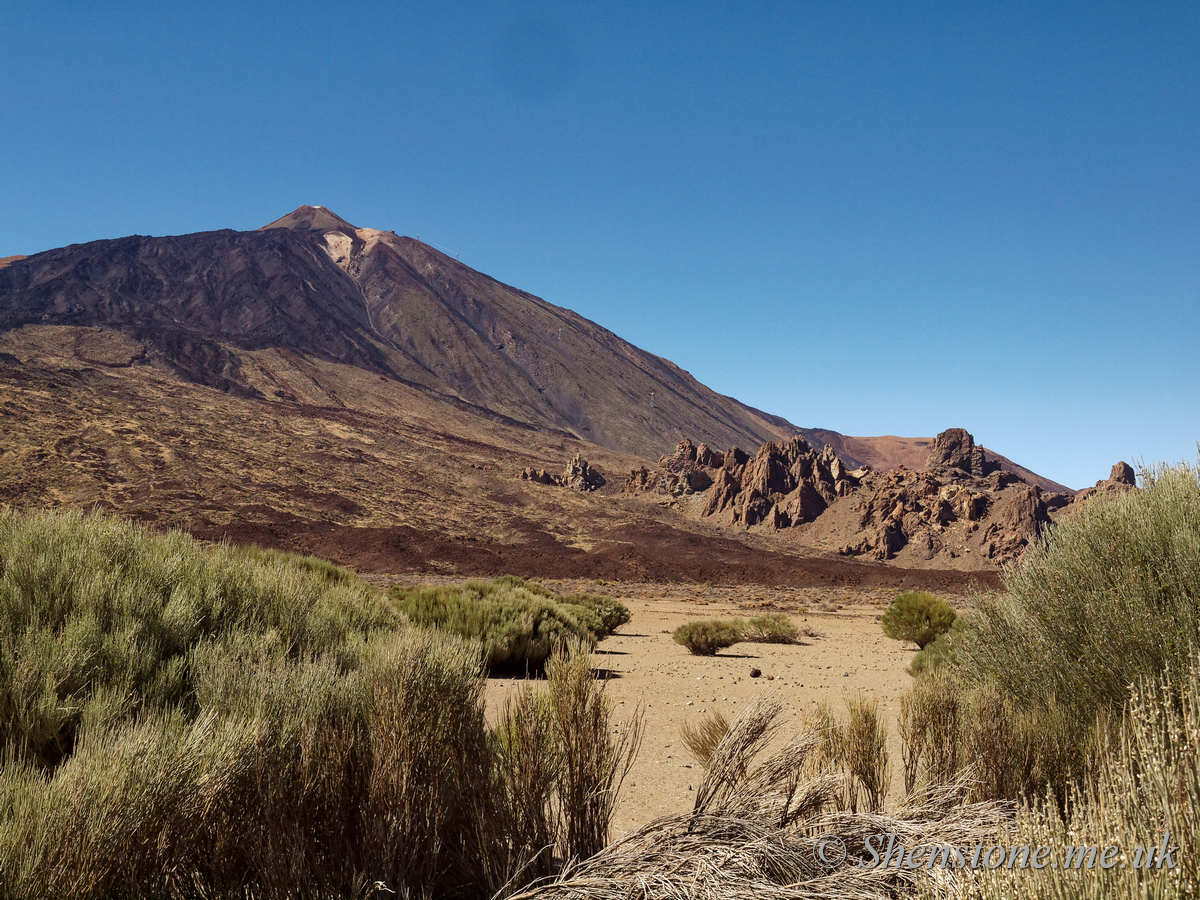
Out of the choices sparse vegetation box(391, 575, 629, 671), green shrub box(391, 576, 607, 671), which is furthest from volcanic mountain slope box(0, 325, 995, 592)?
green shrub box(391, 576, 607, 671)

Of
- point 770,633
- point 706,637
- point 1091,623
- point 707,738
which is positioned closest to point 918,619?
point 770,633

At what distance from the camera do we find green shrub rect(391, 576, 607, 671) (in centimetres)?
1298

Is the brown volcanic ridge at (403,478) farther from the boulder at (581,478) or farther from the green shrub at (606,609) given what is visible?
the green shrub at (606,609)

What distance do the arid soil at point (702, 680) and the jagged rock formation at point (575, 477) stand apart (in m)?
44.3

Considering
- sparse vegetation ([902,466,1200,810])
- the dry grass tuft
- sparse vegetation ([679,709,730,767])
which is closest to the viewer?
the dry grass tuft

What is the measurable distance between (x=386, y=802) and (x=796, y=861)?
6.39ft

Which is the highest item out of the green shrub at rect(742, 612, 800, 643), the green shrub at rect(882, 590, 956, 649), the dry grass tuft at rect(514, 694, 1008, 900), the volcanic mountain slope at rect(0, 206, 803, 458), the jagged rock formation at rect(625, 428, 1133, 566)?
the volcanic mountain slope at rect(0, 206, 803, 458)

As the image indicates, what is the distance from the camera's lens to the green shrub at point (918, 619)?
64.2 ft

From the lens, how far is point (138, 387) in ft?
242

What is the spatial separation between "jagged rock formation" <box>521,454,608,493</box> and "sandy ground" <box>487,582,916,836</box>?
46.2 meters

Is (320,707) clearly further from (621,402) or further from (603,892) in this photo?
(621,402)

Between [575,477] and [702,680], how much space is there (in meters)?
64.2

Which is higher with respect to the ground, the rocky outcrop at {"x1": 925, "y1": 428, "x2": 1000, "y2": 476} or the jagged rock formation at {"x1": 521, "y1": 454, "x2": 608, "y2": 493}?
the rocky outcrop at {"x1": 925, "y1": 428, "x2": 1000, "y2": 476}

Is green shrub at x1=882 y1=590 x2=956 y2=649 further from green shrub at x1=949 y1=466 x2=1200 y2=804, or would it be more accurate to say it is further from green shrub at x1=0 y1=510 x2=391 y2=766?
green shrub at x1=0 y1=510 x2=391 y2=766
